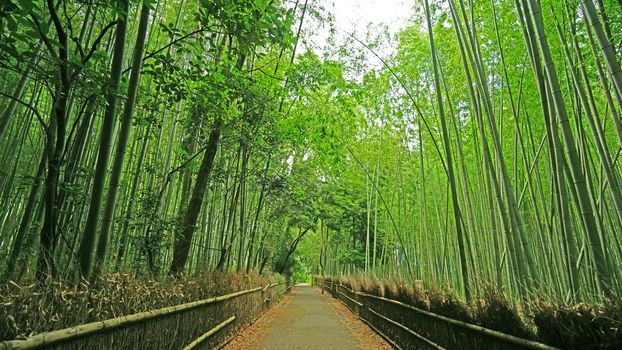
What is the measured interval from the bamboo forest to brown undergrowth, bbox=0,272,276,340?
10 mm

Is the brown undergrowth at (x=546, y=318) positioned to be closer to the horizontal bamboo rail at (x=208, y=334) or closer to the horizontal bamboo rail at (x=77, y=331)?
the horizontal bamboo rail at (x=77, y=331)

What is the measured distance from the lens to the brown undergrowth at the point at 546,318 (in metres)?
1.41

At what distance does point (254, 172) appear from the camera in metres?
6.25

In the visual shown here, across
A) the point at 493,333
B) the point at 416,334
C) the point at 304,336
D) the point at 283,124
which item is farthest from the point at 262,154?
the point at 493,333

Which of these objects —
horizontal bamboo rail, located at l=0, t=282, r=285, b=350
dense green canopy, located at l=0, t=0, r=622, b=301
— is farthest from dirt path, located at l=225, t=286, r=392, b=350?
horizontal bamboo rail, located at l=0, t=282, r=285, b=350

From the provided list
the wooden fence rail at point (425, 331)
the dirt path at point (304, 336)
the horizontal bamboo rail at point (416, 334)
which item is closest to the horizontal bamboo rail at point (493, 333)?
the wooden fence rail at point (425, 331)

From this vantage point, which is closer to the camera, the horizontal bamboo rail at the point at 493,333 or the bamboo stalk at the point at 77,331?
the bamboo stalk at the point at 77,331

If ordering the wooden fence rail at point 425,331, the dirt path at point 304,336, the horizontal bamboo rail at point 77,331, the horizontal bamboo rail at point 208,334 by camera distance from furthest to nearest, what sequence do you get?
the dirt path at point 304,336 → the horizontal bamboo rail at point 208,334 → the wooden fence rail at point 425,331 → the horizontal bamboo rail at point 77,331

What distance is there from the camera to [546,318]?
1.68 meters

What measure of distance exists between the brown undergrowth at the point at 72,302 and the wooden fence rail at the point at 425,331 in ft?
6.97

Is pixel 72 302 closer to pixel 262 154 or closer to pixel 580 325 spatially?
pixel 580 325

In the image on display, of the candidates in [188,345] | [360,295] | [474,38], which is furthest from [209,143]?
[360,295]

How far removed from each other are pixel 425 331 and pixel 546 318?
2290 millimetres

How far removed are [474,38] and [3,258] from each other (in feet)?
11.4
